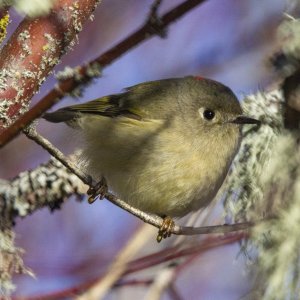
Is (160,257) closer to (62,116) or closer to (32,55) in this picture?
(62,116)

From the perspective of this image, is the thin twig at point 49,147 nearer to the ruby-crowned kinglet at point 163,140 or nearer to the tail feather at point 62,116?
the ruby-crowned kinglet at point 163,140

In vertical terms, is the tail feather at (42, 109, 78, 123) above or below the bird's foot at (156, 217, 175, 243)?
above

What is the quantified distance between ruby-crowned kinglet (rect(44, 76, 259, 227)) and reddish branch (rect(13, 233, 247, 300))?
0.17 meters

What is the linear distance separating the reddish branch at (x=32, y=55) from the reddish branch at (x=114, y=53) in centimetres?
13

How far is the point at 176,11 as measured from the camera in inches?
33.8

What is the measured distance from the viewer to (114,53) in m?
0.85

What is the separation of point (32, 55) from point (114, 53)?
24 centimetres

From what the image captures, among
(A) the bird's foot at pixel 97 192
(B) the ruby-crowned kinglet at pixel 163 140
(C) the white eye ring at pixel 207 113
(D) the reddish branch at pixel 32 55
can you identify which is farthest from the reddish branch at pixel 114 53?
(C) the white eye ring at pixel 207 113

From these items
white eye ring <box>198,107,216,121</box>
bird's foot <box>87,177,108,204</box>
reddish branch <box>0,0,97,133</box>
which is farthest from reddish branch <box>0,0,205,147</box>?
white eye ring <box>198,107,216,121</box>

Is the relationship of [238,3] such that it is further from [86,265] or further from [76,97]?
[76,97]

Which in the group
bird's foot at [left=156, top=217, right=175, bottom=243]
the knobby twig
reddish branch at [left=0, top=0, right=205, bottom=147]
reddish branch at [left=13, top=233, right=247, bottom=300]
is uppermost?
reddish branch at [left=0, top=0, right=205, bottom=147]

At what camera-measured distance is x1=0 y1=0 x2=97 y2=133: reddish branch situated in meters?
1.04

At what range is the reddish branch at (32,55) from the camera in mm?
1037

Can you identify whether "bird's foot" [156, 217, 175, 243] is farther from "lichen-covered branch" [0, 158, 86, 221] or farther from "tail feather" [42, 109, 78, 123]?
"tail feather" [42, 109, 78, 123]
